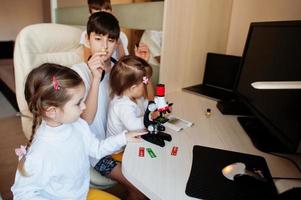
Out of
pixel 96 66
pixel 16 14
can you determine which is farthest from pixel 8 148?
pixel 16 14

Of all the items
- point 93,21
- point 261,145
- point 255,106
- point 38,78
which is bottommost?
point 261,145

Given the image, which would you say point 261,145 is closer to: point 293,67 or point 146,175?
point 293,67

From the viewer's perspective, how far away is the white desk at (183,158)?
0.64 metres

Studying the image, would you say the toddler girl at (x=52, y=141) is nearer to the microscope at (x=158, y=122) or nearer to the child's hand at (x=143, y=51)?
the microscope at (x=158, y=122)


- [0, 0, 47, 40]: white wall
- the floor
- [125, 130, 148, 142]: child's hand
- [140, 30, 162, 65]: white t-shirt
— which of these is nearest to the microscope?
[125, 130, 148, 142]: child's hand

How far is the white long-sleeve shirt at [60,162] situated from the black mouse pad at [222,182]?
0.32 metres

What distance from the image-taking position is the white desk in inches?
25.4

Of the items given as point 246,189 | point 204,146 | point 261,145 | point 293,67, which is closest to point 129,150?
point 204,146

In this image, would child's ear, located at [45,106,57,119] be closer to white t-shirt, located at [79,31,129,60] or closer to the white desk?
the white desk

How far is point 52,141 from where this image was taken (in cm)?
82

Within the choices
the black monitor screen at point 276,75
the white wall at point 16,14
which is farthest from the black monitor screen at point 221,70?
the white wall at point 16,14

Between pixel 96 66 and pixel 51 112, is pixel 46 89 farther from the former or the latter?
pixel 96 66

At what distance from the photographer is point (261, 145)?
87 centimetres

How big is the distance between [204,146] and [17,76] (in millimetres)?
901
